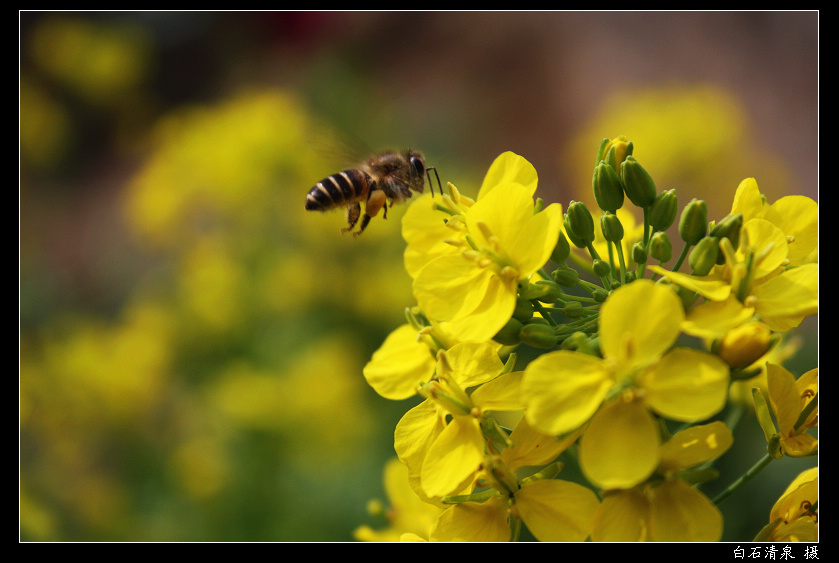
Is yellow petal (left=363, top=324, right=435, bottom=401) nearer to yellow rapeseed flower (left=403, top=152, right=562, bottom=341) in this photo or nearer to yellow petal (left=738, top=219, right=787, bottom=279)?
yellow rapeseed flower (left=403, top=152, right=562, bottom=341)

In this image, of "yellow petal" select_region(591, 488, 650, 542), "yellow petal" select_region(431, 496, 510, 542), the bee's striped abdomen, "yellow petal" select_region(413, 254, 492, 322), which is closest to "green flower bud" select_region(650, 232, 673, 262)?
"yellow petal" select_region(413, 254, 492, 322)

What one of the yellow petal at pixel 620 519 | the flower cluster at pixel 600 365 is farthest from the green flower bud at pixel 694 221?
the yellow petal at pixel 620 519

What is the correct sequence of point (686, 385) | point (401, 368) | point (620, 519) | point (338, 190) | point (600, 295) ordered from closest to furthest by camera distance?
point (686, 385), point (620, 519), point (600, 295), point (401, 368), point (338, 190)

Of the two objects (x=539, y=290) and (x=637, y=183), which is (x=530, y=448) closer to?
(x=539, y=290)

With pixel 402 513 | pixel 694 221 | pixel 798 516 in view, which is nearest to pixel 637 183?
pixel 694 221

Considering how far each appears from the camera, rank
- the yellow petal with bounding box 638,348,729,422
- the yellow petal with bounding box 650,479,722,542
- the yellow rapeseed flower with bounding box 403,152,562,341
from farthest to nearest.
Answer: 1. the yellow rapeseed flower with bounding box 403,152,562,341
2. the yellow petal with bounding box 650,479,722,542
3. the yellow petal with bounding box 638,348,729,422

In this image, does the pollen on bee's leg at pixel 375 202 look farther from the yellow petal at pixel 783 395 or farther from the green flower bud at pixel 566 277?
the yellow petal at pixel 783 395
